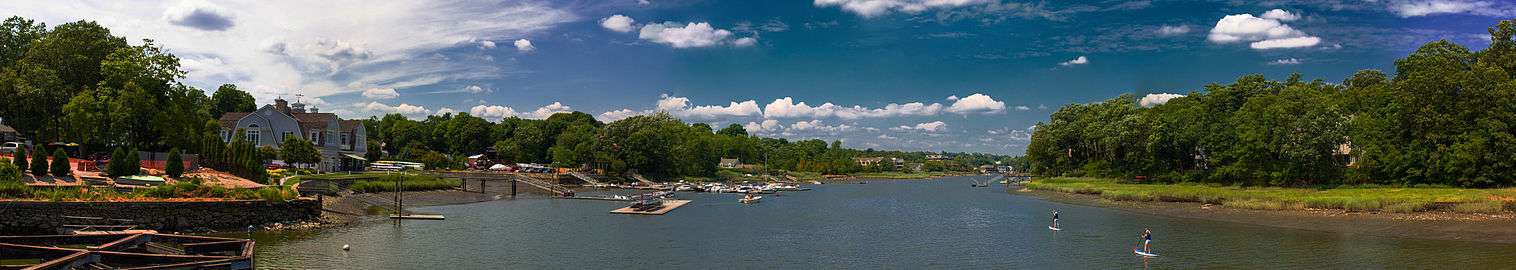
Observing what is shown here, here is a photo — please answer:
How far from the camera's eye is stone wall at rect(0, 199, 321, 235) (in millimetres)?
39969

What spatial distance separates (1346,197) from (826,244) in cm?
4355

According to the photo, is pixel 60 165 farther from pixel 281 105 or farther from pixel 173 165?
pixel 281 105

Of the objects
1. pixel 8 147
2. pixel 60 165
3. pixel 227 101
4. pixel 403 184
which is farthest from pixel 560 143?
pixel 60 165

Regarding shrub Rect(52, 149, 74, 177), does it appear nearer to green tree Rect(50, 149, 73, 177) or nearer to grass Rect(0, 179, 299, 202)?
green tree Rect(50, 149, 73, 177)

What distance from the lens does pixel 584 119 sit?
18438 centimetres

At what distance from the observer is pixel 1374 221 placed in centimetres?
5603

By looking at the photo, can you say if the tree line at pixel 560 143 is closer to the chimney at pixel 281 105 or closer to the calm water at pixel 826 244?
the chimney at pixel 281 105

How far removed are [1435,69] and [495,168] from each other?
9900 cm

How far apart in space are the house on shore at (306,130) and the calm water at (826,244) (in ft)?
114

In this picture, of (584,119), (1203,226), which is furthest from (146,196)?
(584,119)

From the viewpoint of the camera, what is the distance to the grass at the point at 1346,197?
195 ft

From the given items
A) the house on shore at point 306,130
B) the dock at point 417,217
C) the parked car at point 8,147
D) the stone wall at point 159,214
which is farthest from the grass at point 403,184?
the parked car at point 8,147

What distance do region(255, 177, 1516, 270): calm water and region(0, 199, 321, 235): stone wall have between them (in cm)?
271

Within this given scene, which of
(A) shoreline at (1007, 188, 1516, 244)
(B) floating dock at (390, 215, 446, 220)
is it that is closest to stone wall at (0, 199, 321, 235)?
(B) floating dock at (390, 215, 446, 220)
